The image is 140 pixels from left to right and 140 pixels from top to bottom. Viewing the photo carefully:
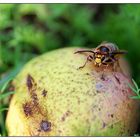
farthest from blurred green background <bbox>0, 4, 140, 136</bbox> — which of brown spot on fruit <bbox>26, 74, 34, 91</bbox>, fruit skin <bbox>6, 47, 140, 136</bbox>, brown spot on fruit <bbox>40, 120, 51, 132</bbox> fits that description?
brown spot on fruit <bbox>40, 120, 51, 132</bbox>

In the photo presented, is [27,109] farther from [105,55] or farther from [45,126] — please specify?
[105,55]

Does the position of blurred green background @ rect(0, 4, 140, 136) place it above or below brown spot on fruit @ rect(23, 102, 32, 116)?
above

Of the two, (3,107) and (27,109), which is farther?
(3,107)

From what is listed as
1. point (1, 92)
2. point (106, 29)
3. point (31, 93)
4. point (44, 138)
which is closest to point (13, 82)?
point (1, 92)

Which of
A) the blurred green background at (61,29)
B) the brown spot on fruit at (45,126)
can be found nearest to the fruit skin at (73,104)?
the brown spot on fruit at (45,126)

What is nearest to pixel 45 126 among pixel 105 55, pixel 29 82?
pixel 29 82

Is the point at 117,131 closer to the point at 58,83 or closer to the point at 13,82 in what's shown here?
the point at 58,83

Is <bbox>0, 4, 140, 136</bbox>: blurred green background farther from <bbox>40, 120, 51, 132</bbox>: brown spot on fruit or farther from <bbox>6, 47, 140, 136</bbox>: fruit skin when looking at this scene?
<bbox>40, 120, 51, 132</bbox>: brown spot on fruit
